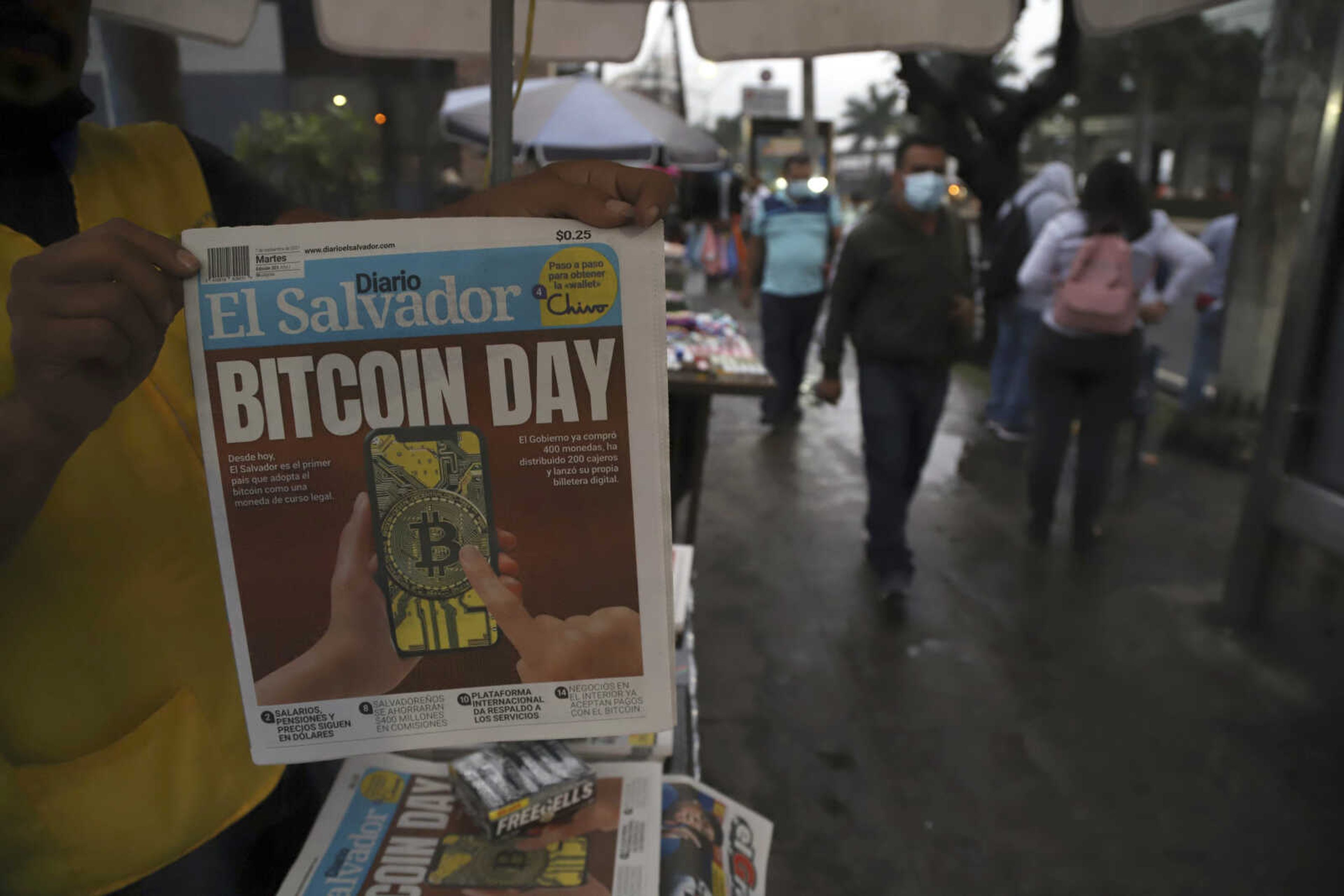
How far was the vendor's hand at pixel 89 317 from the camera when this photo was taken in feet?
2.19

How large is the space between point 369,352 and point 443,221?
0.46ft

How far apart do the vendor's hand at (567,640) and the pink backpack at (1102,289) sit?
309 cm

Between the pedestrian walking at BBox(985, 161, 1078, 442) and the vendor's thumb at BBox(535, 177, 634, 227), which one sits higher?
the vendor's thumb at BBox(535, 177, 634, 227)

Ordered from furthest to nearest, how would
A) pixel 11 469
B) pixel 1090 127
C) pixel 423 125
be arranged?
pixel 1090 127
pixel 423 125
pixel 11 469

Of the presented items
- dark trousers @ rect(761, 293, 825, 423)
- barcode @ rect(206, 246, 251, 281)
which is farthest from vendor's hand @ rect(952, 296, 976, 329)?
barcode @ rect(206, 246, 251, 281)

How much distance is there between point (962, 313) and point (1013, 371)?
2873mm

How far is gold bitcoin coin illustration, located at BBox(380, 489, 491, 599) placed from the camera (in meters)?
0.80

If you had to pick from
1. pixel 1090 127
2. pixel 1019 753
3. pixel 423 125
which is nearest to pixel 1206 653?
pixel 1019 753

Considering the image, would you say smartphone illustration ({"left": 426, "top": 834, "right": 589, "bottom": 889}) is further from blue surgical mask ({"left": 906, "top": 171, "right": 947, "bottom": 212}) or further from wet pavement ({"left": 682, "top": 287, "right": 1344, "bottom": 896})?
blue surgical mask ({"left": 906, "top": 171, "right": 947, "bottom": 212})

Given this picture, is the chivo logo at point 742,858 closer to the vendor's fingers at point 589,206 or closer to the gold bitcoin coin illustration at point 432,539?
the gold bitcoin coin illustration at point 432,539

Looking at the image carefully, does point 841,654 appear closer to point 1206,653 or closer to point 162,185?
point 1206,653

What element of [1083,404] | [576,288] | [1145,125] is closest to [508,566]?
[576,288]

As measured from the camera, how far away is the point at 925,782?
2.38 metres

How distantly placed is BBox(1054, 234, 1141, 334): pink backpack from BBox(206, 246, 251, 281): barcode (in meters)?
3.30
